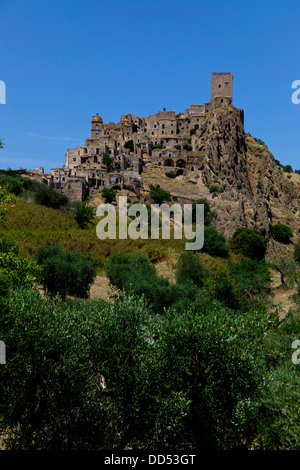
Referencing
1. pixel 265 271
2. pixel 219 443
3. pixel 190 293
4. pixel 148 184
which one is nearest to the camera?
pixel 219 443

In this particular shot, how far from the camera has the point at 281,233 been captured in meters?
71.2

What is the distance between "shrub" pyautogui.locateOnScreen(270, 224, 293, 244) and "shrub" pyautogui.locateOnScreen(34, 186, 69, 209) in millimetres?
36516

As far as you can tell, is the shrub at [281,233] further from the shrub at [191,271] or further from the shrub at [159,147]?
the shrub at [191,271]

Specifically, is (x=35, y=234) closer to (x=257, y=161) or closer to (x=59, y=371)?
(x=59, y=371)

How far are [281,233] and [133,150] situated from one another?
36.4 metres

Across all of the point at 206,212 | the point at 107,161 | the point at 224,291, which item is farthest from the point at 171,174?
the point at 224,291

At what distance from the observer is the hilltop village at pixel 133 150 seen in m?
70.6

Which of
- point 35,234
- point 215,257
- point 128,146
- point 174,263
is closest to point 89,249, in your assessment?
point 35,234

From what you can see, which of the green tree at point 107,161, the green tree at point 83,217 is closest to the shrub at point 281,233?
the green tree at point 107,161

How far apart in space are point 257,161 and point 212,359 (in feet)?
263

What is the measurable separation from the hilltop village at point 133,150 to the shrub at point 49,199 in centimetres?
691

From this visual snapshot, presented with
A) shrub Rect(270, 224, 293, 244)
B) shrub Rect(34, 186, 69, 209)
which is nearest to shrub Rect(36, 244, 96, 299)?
shrub Rect(34, 186, 69, 209)

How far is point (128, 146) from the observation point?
90.1 metres

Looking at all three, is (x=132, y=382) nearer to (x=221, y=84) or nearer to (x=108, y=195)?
(x=108, y=195)
